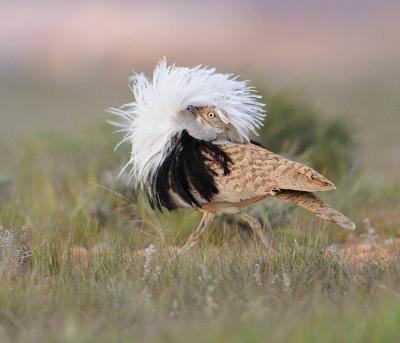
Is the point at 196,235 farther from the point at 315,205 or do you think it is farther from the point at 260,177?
the point at 315,205

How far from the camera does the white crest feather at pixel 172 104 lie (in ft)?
19.6

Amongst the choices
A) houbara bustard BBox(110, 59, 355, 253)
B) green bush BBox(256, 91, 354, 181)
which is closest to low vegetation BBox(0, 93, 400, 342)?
houbara bustard BBox(110, 59, 355, 253)

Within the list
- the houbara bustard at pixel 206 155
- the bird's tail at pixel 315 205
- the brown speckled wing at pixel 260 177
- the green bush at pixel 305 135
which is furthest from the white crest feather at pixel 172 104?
the green bush at pixel 305 135

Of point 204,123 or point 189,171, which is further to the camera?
point 204,123

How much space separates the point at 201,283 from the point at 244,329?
3.29ft

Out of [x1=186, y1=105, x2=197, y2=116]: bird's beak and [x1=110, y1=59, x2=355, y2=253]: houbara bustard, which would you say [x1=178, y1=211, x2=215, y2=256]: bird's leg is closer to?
[x1=110, y1=59, x2=355, y2=253]: houbara bustard

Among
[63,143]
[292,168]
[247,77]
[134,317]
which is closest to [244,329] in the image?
[134,317]

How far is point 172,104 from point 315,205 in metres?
1.14

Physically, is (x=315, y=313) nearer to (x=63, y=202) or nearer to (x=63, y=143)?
(x=63, y=202)

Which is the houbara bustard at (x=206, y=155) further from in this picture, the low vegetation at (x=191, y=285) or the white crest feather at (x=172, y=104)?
the low vegetation at (x=191, y=285)

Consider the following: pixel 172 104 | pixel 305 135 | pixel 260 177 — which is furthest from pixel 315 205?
pixel 305 135

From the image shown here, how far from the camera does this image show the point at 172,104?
5992 mm

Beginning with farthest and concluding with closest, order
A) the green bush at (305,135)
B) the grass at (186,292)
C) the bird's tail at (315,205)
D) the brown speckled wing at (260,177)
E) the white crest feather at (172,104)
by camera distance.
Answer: the green bush at (305,135) → the white crest feather at (172,104) → the bird's tail at (315,205) → the brown speckled wing at (260,177) → the grass at (186,292)

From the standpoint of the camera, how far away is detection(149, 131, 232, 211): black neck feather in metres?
5.90
